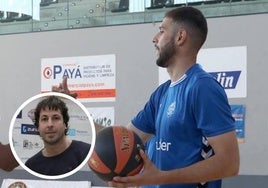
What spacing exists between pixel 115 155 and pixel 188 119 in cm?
40

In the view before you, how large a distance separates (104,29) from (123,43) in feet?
1.87

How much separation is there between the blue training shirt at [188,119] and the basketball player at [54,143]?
95 centimetres

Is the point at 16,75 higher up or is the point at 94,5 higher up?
the point at 94,5

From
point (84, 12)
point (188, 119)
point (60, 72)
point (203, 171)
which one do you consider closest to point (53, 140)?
point (203, 171)

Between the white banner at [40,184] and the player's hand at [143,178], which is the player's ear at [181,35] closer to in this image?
the player's hand at [143,178]

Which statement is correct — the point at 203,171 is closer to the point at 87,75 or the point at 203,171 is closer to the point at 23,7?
the point at 87,75

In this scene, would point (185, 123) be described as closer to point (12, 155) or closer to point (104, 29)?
point (12, 155)

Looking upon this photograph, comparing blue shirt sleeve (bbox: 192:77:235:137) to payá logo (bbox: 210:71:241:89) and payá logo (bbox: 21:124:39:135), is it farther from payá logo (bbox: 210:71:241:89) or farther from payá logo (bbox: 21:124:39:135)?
payá logo (bbox: 210:71:241:89)

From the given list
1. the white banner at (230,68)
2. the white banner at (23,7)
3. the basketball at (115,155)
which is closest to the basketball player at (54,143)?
the basketball at (115,155)

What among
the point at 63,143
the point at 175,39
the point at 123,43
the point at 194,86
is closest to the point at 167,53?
the point at 175,39

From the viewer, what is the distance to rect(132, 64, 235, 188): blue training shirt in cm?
246

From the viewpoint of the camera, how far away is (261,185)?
919 centimetres

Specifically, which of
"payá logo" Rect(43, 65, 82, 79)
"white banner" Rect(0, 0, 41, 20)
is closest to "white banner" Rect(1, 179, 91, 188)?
"payá logo" Rect(43, 65, 82, 79)

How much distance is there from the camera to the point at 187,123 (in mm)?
2562
